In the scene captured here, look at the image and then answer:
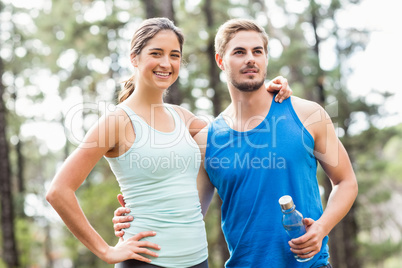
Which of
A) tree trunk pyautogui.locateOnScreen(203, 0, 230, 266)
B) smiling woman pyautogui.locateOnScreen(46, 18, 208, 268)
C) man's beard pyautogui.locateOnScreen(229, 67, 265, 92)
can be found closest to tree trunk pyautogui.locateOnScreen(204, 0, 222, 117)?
tree trunk pyautogui.locateOnScreen(203, 0, 230, 266)

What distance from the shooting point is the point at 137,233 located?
2271 millimetres

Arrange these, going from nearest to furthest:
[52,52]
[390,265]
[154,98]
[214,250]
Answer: [154,98], [214,250], [52,52], [390,265]

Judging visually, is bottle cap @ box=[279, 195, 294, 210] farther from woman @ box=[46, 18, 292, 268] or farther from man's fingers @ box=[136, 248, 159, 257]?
man's fingers @ box=[136, 248, 159, 257]

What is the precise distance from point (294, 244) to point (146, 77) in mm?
1282

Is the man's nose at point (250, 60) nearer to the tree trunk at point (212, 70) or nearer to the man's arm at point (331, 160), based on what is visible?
the man's arm at point (331, 160)

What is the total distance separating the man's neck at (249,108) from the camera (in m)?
2.79

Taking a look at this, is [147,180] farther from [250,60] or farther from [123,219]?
[250,60]

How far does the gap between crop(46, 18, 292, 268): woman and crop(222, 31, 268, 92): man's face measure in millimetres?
537

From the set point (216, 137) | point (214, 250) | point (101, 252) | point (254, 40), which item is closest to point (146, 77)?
point (216, 137)

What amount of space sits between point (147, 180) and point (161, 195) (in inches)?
4.4

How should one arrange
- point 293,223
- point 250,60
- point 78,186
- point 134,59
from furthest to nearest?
point 250,60, point 134,59, point 293,223, point 78,186

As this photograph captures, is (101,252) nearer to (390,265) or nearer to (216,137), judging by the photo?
(216,137)

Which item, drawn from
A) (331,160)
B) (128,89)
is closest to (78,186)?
(128,89)

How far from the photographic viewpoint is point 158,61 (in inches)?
96.0
